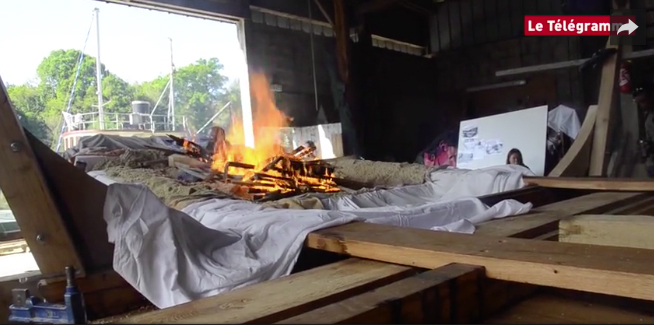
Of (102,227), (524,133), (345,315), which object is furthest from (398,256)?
(524,133)

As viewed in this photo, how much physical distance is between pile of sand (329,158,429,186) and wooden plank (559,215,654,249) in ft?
6.61

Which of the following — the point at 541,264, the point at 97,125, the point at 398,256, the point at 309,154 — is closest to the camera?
the point at 541,264

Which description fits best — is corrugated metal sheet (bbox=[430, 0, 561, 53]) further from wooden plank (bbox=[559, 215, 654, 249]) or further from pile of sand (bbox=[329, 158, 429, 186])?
wooden plank (bbox=[559, 215, 654, 249])

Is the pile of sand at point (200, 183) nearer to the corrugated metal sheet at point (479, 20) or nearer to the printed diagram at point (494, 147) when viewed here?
the printed diagram at point (494, 147)

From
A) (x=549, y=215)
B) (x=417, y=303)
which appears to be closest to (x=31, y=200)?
(x=417, y=303)

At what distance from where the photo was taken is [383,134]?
9273 millimetres

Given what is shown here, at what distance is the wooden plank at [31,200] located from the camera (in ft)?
4.80

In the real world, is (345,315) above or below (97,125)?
below

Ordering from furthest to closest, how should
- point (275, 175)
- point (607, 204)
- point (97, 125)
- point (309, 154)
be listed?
1. point (97, 125)
2. point (309, 154)
3. point (275, 175)
4. point (607, 204)

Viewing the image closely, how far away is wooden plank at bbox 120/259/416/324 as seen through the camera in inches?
37.8

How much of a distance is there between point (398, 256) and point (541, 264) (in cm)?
39

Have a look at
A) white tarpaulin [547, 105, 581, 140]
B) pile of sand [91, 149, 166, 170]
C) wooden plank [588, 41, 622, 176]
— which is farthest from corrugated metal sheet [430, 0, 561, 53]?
pile of sand [91, 149, 166, 170]

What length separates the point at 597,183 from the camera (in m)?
2.72

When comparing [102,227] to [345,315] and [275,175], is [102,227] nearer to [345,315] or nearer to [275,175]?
[345,315]
